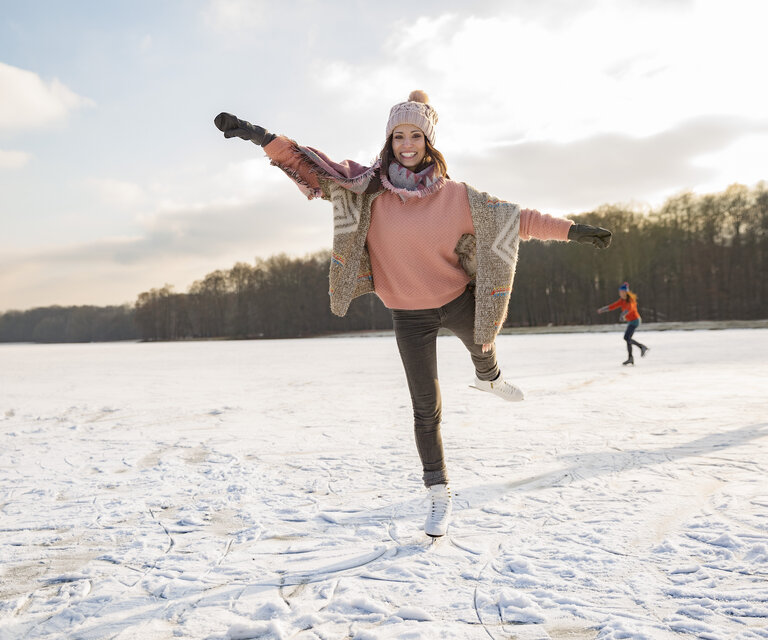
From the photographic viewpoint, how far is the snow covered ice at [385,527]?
5.64 ft

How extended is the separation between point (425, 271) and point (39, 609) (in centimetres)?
190

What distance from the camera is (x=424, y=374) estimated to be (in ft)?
8.16

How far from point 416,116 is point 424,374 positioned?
1.17m

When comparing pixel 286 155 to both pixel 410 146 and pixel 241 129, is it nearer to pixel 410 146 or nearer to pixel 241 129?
pixel 241 129

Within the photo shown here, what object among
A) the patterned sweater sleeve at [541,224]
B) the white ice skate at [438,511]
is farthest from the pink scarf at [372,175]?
the white ice skate at [438,511]

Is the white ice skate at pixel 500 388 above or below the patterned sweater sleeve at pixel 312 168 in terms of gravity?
below

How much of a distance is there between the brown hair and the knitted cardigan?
0.21 ft

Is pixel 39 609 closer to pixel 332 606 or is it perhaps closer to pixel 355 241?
pixel 332 606

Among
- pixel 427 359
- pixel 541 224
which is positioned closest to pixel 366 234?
pixel 427 359

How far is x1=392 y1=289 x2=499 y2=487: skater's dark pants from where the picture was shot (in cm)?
248

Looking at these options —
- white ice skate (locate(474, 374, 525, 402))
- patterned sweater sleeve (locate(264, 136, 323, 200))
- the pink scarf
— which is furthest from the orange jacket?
patterned sweater sleeve (locate(264, 136, 323, 200))

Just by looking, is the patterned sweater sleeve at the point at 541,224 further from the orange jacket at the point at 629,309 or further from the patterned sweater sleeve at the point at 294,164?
the orange jacket at the point at 629,309

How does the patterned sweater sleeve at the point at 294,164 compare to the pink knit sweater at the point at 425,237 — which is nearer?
the pink knit sweater at the point at 425,237

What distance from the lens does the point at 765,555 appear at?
204cm
